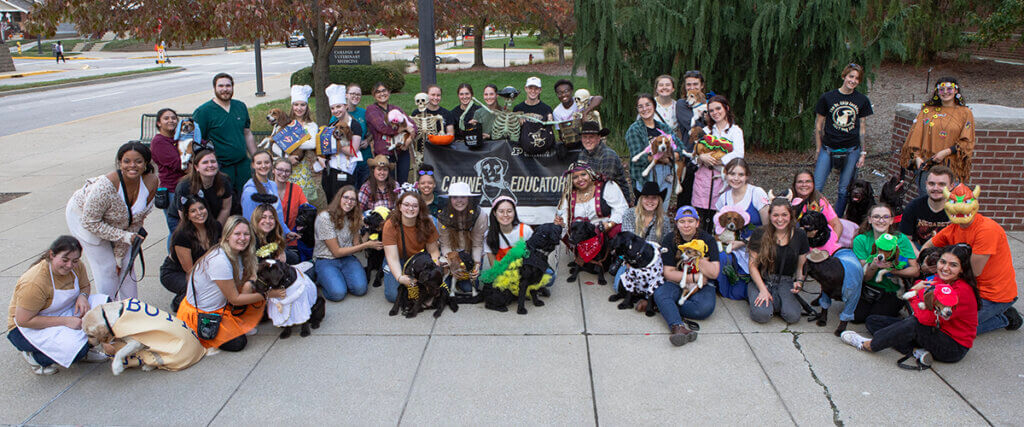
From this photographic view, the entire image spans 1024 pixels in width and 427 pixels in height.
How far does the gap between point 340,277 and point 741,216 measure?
3.59m

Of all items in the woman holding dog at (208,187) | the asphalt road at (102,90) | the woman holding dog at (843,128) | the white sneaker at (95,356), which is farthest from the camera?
the asphalt road at (102,90)

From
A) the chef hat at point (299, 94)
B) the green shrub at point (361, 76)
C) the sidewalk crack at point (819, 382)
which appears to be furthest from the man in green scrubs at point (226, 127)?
the green shrub at point (361, 76)

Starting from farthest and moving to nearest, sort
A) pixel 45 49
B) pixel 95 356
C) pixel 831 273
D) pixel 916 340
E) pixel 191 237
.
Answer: pixel 45 49 < pixel 191 237 < pixel 831 273 < pixel 95 356 < pixel 916 340

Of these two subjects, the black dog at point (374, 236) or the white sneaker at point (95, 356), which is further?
the black dog at point (374, 236)

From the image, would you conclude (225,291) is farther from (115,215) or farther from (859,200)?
(859,200)

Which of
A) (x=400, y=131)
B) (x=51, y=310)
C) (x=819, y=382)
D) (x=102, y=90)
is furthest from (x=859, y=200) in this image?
(x=102, y=90)

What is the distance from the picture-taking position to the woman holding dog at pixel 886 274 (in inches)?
205

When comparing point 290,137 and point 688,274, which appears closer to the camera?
point 688,274

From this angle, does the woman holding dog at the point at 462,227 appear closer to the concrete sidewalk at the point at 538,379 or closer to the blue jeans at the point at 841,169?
the concrete sidewalk at the point at 538,379

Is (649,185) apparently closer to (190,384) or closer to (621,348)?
(621,348)

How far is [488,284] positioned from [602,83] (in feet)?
15.9

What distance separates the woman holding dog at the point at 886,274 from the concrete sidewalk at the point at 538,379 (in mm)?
379

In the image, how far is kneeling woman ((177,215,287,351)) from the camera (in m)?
4.98

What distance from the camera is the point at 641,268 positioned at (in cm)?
558
